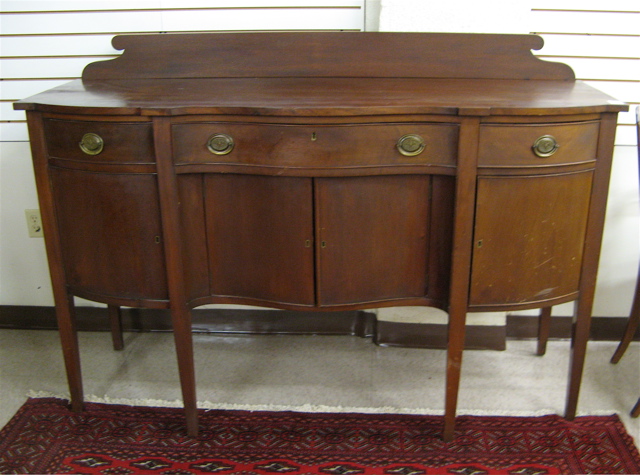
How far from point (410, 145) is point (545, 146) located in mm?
422

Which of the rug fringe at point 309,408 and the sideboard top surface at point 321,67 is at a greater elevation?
the sideboard top surface at point 321,67

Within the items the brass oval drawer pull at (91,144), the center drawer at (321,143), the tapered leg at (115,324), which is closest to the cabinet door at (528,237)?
the center drawer at (321,143)

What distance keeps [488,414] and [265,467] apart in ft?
2.89

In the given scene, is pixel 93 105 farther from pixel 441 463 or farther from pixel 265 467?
pixel 441 463

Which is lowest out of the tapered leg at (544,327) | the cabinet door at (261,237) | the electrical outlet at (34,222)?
the tapered leg at (544,327)

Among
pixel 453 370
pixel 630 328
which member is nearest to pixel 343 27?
pixel 453 370

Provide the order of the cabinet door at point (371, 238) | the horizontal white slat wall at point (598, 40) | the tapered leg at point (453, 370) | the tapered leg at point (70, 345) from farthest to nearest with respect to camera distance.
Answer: the horizontal white slat wall at point (598, 40) < the tapered leg at point (70, 345) < the tapered leg at point (453, 370) < the cabinet door at point (371, 238)

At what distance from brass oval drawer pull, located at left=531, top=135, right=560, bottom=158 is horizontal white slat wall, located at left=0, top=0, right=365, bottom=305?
3.31 ft

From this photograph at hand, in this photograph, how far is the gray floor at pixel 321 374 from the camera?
2.54m

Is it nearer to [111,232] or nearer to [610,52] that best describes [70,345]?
[111,232]

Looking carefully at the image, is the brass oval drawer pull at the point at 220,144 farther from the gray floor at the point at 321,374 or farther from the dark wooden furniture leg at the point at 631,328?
the dark wooden furniture leg at the point at 631,328

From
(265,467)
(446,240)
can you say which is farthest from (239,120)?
(265,467)

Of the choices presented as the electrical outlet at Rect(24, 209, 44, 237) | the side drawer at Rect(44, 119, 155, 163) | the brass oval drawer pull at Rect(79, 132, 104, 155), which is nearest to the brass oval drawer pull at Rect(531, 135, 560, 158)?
the side drawer at Rect(44, 119, 155, 163)

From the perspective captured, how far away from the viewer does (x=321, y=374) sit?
272 cm
